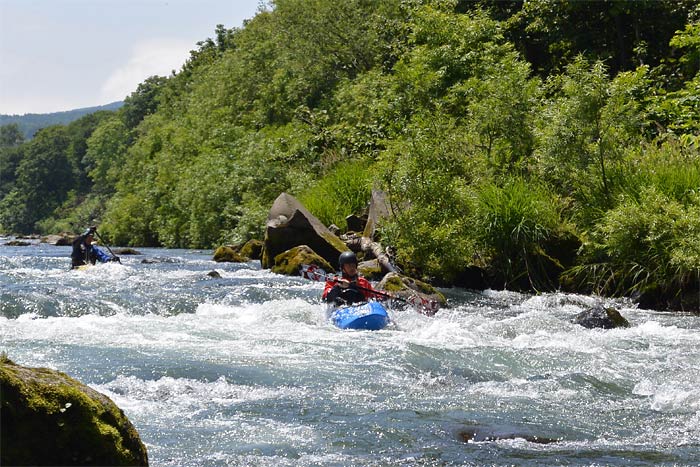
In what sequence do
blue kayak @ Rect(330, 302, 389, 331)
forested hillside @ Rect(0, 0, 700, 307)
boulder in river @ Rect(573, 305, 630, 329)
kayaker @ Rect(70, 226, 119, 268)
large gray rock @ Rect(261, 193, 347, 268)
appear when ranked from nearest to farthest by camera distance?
blue kayak @ Rect(330, 302, 389, 331), boulder in river @ Rect(573, 305, 630, 329), forested hillside @ Rect(0, 0, 700, 307), large gray rock @ Rect(261, 193, 347, 268), kayaker @ Rect(70, 226, 119, 268)

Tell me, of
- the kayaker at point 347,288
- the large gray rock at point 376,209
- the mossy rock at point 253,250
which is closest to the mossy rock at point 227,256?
the mossy rock at point 253,250

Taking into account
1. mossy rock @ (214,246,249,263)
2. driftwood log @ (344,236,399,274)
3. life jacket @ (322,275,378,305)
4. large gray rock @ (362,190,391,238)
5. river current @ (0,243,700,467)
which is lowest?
river current @ (0,243,700,467)

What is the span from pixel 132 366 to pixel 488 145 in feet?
38.5

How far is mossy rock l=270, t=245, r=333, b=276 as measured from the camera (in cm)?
1709

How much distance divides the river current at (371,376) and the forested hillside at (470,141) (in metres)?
1.68

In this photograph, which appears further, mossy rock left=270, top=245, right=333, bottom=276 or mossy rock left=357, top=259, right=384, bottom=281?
mossy rock left=270, top=245, right=333, bottom=276

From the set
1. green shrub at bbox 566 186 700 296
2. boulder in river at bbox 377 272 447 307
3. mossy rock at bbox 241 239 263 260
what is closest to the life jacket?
boulder in river at bbox 377 272 447 307

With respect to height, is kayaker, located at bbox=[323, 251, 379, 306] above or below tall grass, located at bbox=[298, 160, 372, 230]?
below

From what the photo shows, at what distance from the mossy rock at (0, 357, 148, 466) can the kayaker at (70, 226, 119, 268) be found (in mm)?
15182

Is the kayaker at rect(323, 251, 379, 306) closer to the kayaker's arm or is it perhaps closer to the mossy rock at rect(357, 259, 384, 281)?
the mossy rock at rect(357, 259, 384, 281)

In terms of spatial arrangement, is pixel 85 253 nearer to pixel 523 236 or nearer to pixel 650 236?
pixel 523 236

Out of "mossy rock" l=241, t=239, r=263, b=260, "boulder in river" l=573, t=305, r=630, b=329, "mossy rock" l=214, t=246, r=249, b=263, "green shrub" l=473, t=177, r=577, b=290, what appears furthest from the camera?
"mossy rock" l=241, t=239, r=263, b=260

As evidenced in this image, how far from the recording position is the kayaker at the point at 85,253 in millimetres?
18594

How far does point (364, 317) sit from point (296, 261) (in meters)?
6.83
